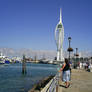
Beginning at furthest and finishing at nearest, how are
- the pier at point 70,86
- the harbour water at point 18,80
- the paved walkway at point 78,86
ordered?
1. the harbour water at point 18,80
2. the paved walkway at point 78,86
3. the pier at point 70,86

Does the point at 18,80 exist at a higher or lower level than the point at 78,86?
lower

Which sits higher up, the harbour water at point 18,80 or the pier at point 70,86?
the pier at point 70,86

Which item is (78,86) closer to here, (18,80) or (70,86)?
(70,86)

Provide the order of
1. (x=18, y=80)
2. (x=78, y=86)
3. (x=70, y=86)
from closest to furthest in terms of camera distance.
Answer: (x=70, y=86) → (x=78, y=86) → (x=18, y=80)

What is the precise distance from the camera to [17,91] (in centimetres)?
1631

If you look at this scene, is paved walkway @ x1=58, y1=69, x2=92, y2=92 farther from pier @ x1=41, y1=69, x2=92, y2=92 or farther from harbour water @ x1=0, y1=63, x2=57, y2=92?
harbour water @ x1=0, y1=63, x2=57, y2=92

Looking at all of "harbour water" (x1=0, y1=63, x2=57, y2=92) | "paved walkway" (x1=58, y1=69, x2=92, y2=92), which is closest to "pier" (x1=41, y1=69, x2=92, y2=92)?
"paved walkway" (x1=58, y1=69, x2=92, y2=92)

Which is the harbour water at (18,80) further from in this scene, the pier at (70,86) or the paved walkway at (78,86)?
the pier at (70,86)

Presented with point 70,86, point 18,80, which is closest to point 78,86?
point 70,86

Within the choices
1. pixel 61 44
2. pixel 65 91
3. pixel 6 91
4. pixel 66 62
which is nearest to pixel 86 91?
pixel 65 91

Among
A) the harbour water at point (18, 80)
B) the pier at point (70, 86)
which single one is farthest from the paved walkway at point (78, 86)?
the harbour water at point (18, 80)

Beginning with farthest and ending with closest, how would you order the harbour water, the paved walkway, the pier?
the harbour water < the paved walkway < the pier

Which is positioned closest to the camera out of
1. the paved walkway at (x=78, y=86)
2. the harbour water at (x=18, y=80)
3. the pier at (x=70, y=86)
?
the pier at (x=70, y=86)

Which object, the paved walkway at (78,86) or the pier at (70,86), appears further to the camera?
the paved walkway at (78,86)
